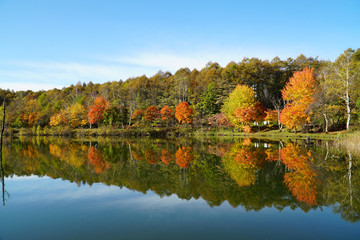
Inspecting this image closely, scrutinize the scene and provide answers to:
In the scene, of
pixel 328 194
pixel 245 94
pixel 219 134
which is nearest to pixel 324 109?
pixel 245 94

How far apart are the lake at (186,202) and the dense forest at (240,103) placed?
70.1 feet

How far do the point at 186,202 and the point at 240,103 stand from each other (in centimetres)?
3721

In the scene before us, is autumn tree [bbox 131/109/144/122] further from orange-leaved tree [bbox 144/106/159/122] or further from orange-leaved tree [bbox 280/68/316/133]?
orange-leaved tree [bbox 280/68/316/133]

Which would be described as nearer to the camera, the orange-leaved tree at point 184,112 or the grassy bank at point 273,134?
the grassy bank at point 273,134

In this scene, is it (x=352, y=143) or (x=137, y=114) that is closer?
(x=352, y=143)

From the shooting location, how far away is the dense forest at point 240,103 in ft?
103

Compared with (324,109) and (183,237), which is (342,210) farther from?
(324,109)

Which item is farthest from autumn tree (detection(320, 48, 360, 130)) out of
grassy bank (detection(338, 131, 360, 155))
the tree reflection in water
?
the tree reflection in water

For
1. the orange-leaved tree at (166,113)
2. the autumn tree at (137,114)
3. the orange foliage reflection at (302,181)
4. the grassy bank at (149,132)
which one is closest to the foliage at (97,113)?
the grassy bank at (149,132)

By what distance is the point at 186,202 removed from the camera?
7961 mm

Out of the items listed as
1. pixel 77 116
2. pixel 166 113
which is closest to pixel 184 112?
pixel 166 113

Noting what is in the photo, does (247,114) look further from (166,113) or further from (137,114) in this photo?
(137,114)

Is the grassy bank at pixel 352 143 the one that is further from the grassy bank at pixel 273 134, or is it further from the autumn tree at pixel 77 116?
the autumn tree at pixel 77 116

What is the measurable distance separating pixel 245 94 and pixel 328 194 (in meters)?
36.2
